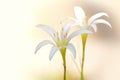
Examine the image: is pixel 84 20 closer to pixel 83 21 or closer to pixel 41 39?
pixel 83 21

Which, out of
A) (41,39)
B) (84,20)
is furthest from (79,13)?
(41,39)

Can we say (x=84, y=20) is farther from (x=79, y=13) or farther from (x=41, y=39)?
(x=41, y=39)

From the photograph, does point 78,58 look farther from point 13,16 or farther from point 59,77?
point 13,16

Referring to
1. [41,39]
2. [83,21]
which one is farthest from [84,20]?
[41,39]

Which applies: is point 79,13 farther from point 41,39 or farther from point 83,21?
point 41,39

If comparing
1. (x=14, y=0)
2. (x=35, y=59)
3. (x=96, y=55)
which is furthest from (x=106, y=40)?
(x=14, y=0)
